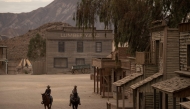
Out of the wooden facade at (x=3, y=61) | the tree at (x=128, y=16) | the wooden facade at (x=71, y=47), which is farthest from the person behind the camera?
the wooden facade at (x=3, y=61)

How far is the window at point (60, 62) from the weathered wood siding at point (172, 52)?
162ft

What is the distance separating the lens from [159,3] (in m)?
26.6

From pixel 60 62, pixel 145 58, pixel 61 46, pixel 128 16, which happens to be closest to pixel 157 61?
pixel 145 58

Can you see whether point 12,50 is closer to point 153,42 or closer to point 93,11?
point 93,11

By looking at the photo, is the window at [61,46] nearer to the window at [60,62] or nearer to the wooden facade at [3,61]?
the window at [60,62]

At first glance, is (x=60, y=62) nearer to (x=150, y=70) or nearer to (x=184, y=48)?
(x=150, y=70)

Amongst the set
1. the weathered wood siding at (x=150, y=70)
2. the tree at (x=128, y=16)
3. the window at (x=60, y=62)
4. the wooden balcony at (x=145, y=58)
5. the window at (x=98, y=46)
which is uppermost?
the tree at (x=128, y=16)

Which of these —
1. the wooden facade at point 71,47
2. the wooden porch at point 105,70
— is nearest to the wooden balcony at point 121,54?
the wooden porch at point 105,70

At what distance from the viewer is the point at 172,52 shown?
80.2 ft

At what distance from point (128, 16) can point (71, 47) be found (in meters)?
42.4

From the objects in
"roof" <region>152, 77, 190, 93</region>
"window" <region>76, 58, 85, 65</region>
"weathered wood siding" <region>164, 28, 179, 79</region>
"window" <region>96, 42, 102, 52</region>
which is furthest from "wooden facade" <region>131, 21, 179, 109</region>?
"window" <region>76, 58, 85, 65</region>

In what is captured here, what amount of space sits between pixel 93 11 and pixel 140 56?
9558 mm

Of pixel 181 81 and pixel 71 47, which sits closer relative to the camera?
pixel 181 81

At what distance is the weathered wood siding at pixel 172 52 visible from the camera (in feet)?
80.0
